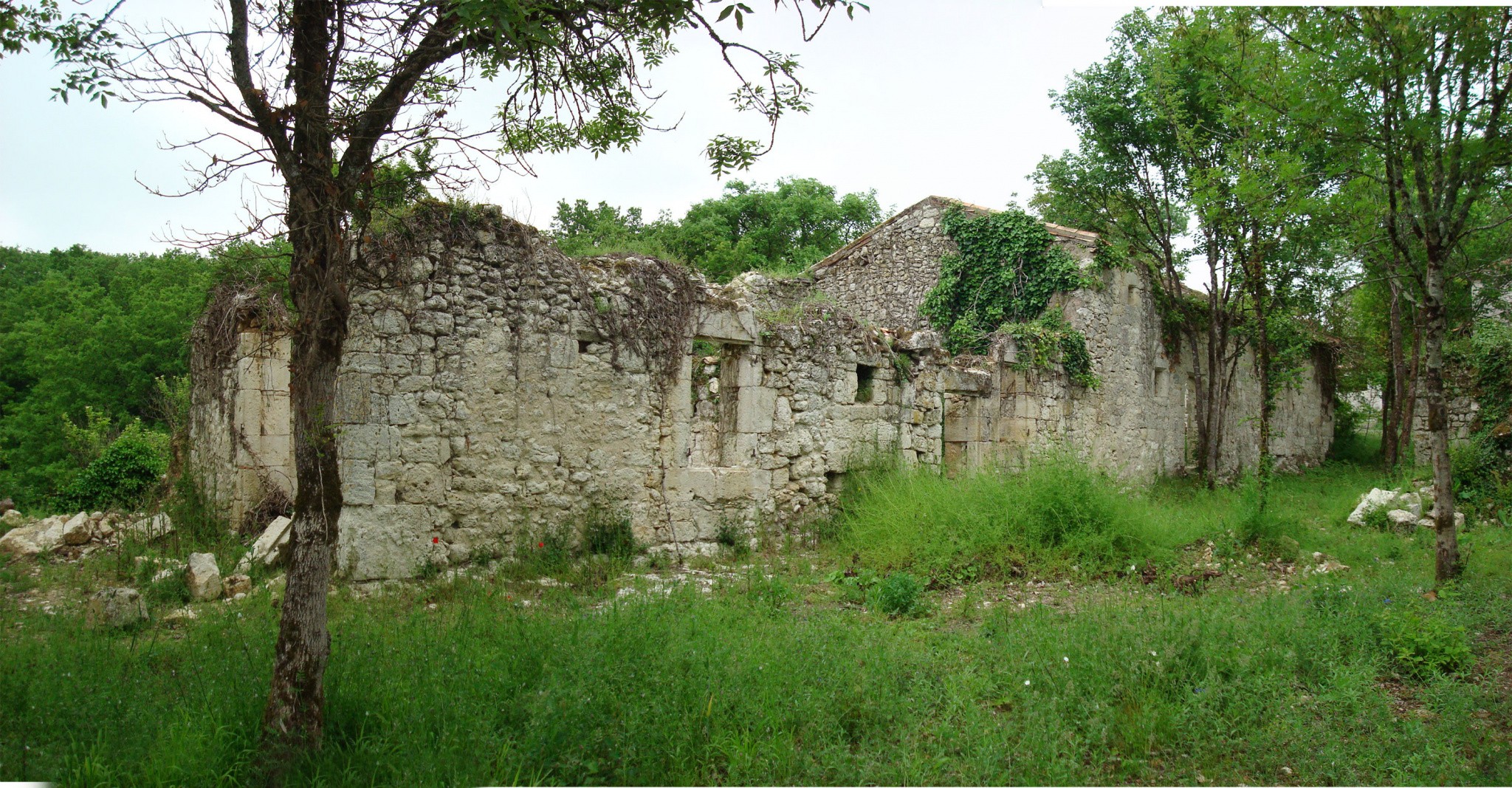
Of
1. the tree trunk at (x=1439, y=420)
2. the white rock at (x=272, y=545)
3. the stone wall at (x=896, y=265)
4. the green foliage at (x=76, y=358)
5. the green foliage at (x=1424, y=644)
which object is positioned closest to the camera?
the green foliage at (x=1424, y=644)

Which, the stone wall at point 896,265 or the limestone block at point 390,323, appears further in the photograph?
the stone wall at point 896,265

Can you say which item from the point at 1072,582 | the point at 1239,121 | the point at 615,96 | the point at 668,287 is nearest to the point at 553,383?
the point at 668,287

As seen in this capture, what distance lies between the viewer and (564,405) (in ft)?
24.0

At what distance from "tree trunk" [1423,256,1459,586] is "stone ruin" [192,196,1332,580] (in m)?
4.94

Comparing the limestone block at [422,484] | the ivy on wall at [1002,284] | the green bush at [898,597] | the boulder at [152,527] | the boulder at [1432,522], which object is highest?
the ivy on wall at [1002,284]

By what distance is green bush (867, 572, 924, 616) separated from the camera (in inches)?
245

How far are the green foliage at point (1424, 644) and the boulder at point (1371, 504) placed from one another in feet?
17.8

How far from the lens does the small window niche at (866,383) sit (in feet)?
33.2

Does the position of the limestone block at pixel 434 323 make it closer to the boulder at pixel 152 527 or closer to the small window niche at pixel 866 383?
the boulder at pixel 152 527

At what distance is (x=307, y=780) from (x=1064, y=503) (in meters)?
6.91

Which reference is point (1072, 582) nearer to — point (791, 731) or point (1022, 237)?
point (791, 731)

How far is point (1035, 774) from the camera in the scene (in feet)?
11.7

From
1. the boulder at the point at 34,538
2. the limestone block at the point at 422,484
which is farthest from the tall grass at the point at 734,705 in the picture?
the boulder at the point at 34,538

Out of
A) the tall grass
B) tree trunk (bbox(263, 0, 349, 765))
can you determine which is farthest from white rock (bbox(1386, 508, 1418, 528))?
tree trunk (bbox(263, 0, 349, 765))
